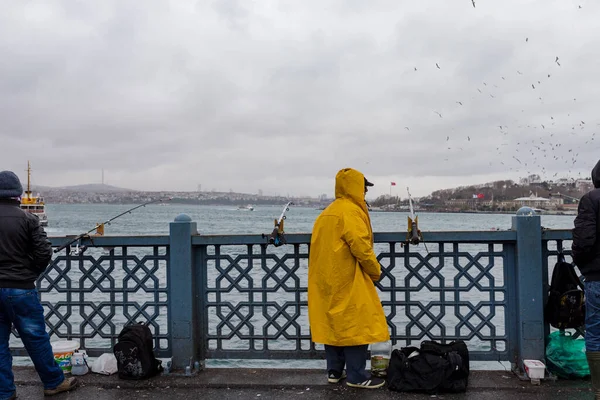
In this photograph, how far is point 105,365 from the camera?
16.6ft

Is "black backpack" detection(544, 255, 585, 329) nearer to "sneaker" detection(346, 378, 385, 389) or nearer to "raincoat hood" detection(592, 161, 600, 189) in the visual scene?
"raincoat hood" detection(592, 161, 600, 189)

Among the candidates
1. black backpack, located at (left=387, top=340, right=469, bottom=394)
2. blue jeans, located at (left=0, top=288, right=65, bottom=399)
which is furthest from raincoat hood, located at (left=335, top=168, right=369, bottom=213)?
blue jeans, located at (left=0, top=288, right=65, bottom=399)

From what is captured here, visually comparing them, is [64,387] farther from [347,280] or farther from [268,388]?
[347,280]

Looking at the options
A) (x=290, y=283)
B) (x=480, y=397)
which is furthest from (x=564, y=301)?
(x=290, y=283)

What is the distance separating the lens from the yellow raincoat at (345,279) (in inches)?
174

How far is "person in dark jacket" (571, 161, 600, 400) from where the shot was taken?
152 inches

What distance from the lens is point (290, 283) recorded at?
19.2 m

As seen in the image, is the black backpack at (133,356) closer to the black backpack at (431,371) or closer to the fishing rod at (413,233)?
the black backpack at (431,371)

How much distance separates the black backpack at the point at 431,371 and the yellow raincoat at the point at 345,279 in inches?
13.3

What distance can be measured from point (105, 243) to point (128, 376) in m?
1.24

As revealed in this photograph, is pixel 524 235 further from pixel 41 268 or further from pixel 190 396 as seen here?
pixel 41 268

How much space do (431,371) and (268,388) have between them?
4.55 feet

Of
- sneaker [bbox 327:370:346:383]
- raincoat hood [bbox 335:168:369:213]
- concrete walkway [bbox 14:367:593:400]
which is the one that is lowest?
concrete walkway [bbox 14:367:593:400]

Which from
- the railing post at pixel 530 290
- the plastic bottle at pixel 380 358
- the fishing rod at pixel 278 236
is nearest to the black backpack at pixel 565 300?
the railing post at pixel 530 290
